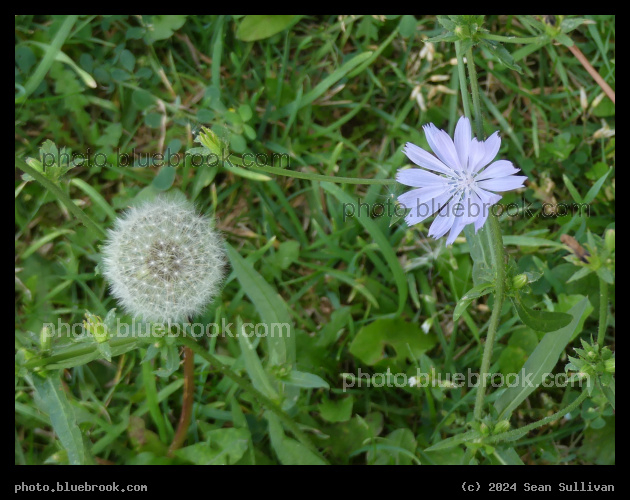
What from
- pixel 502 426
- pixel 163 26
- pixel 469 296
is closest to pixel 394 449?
pixel 502 426

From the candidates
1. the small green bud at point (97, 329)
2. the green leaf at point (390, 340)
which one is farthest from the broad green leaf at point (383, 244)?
the small green bud at point (97, 329)

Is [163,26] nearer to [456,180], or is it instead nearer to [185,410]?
[456,180]

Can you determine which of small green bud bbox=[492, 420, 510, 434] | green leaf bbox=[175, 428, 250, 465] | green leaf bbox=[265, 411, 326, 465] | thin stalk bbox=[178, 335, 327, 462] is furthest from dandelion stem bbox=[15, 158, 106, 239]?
small green bud bbox=[492, 420, 510, 434]

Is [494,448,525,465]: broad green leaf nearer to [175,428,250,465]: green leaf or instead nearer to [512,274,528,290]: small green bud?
[512,274,528,290]: small green bud

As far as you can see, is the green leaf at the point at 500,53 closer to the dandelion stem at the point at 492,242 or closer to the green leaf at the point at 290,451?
the dandelion stem at the point at 492,242

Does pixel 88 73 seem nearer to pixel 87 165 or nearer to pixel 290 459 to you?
pixel 87 165

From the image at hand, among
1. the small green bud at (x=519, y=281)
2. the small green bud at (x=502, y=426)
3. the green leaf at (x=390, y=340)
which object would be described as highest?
the green leaf at (x=390, y=340)
